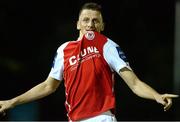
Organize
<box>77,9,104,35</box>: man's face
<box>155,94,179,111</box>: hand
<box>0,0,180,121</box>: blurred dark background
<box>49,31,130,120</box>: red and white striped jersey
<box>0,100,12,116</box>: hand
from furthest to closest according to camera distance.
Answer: <box>0,0,180,121</box>: blurred dark background < <box>0,100,12,116</box>: hand < <box>77,9,104,35</box>: man's face < <box>49,31,130,120</box>: red and white striped jersey < <box>155,94,179,111</box>: hand

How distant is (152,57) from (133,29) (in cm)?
49

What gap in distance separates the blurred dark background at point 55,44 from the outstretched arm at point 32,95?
4354mm

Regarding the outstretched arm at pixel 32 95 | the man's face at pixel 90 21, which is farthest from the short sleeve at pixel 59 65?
the man's face at pixel 90 21

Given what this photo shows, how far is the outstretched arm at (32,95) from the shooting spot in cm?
511

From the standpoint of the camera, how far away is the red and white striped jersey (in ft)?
15.7

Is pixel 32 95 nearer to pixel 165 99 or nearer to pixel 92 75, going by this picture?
pixel 92 75

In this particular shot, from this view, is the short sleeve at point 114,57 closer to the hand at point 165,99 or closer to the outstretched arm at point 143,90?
the outstretched arm at point 143,90

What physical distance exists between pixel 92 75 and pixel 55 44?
478cm

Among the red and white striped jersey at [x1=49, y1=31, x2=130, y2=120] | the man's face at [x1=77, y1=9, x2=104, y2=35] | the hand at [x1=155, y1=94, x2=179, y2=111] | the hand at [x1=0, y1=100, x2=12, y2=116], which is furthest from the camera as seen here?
the hand at [x1=0, y1=100, x2=12, y2=116]

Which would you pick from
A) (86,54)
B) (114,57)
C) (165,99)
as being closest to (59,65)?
(86,54)

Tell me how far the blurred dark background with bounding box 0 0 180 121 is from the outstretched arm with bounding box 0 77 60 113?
14.3 feet

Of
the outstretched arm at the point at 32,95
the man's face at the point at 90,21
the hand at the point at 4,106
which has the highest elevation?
the man's face at the point at 90,21

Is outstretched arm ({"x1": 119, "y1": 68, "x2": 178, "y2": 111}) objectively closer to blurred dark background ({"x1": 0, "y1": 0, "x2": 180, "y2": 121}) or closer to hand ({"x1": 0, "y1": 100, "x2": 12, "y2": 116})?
hand ({"x1": 0, "y1": 100, "x2": 12, "y2": 116})

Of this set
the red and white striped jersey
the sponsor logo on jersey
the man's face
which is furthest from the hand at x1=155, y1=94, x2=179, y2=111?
the man's face
